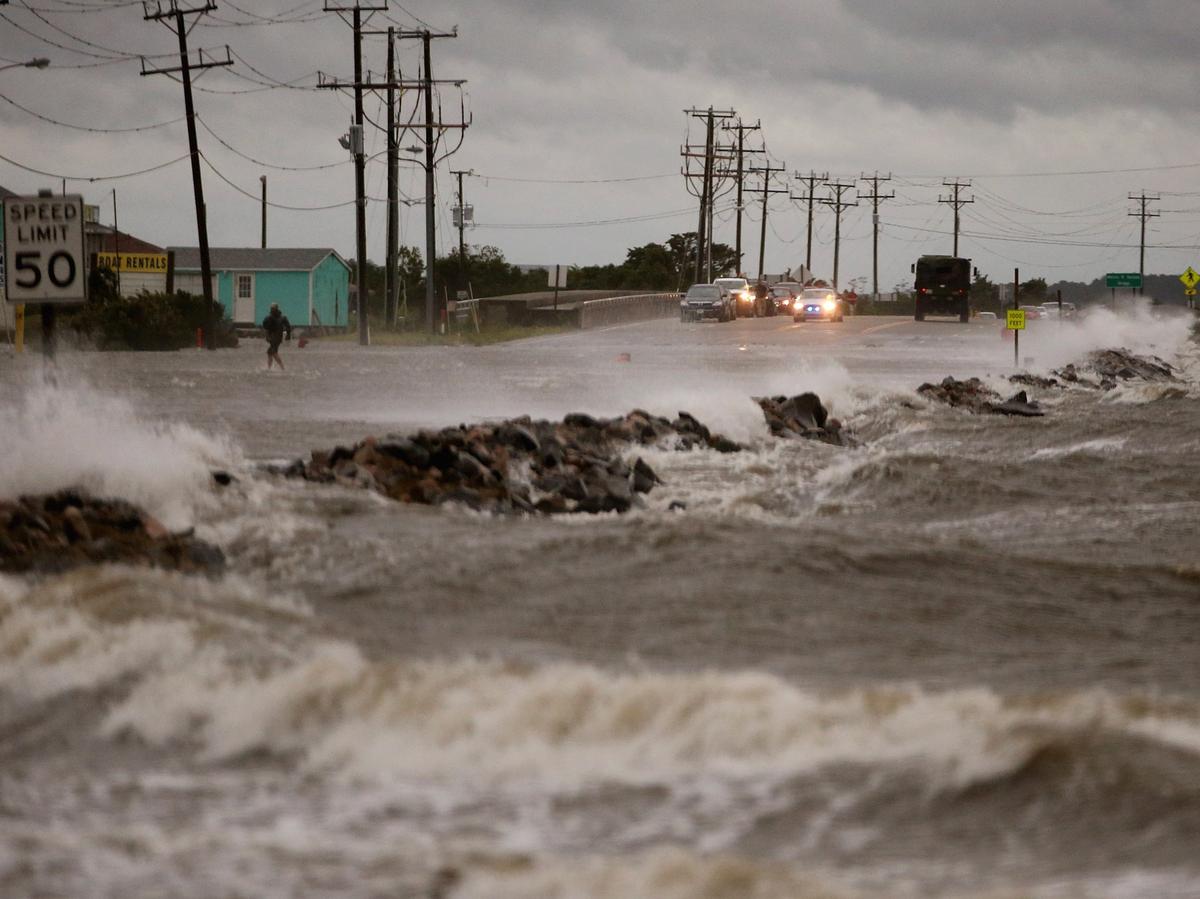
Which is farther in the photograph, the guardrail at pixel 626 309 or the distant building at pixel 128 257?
the distant building at pixel 128 257

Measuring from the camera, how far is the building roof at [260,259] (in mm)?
83688

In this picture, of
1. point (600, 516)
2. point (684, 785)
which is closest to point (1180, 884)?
point (684, 785)

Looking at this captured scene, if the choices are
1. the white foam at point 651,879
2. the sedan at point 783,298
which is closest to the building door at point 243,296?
the sedan at point 783,298

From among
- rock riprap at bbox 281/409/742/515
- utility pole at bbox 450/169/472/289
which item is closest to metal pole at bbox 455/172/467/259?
utility pole at bbox 450/169/472/289

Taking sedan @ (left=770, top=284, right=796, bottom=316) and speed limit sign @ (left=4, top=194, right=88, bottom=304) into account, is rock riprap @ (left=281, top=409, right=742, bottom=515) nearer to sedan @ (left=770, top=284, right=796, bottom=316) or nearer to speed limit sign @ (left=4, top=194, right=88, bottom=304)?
speed limit sign @ (left=4, top=194, right=88, bottom=304)

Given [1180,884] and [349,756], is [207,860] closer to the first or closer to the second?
[349,756]

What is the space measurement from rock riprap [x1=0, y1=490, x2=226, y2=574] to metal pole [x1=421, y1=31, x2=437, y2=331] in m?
49.0

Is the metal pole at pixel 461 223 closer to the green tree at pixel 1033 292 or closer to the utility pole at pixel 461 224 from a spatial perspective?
the utility pole at pixel 461 224

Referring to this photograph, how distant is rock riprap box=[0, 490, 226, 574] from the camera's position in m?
11.3

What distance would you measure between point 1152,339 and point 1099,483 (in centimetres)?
5761

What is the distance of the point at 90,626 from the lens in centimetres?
916

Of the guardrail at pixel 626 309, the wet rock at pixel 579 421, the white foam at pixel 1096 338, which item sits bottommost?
the wet rock at pixel 579 421

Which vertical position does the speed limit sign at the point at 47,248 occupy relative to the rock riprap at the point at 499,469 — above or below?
above

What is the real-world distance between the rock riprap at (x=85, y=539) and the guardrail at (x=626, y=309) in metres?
61.8
